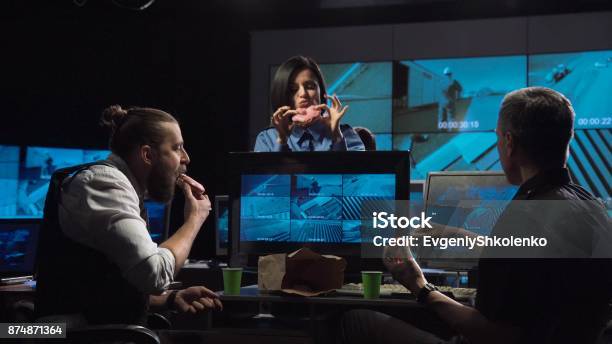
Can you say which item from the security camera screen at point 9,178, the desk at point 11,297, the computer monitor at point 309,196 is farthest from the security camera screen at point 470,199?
the security camera screen at point 9,178

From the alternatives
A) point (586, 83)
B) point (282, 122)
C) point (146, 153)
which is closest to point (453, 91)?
point (586, 83)

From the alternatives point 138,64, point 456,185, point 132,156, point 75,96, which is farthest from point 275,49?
point 132,156

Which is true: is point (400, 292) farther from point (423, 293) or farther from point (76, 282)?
point (76, 282)

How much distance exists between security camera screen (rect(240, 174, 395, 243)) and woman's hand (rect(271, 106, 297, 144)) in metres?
0.76

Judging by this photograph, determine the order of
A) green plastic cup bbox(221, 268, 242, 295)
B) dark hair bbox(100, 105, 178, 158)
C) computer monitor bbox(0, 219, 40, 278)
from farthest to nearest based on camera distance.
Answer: computer monitor bbox(0, 219, 40, 278), dark hair bbox(100, 105, 178, 158), green plastic cup bbox(221, 268, 242, 295)

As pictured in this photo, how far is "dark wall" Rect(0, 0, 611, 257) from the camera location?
21.6 ft

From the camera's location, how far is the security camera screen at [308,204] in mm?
2170

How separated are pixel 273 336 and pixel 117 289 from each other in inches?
17.0

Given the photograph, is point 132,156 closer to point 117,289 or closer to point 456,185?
point 117,289

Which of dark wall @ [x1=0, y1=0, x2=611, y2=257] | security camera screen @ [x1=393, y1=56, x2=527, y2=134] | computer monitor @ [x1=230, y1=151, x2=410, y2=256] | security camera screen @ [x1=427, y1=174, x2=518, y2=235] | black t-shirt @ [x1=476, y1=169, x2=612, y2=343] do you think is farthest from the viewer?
dark wall @ [x1=0, y1=0, x2=611, y2=257]

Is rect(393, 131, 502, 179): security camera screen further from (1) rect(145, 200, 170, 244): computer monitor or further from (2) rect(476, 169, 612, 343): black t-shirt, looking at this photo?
(2) rect(476, 169, 612, 343): black t-shirt

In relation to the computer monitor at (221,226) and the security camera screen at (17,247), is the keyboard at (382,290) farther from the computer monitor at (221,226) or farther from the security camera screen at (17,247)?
the security camera screen at (17,247)

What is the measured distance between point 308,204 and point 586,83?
4597mm
